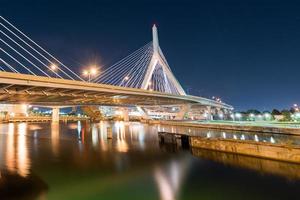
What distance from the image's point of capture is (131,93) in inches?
1590

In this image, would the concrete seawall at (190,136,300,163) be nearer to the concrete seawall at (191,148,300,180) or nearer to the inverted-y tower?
the concrete seawall at (191,148,300,180)

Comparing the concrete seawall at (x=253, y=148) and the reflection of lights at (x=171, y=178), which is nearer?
the reflection of lights at (x=171, y=178)

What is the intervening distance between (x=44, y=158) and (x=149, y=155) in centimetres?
1024

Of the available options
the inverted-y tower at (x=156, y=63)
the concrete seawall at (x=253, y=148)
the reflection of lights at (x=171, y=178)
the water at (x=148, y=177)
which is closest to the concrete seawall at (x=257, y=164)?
the water at (x=148, y=177)

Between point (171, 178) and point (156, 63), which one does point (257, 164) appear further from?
point (156, 63)

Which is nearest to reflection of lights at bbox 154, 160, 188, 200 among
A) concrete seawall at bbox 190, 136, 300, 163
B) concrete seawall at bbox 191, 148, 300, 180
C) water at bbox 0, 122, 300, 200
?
water at bbox 0, 122, 300, 200

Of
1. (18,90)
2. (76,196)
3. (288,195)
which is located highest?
(18,90)

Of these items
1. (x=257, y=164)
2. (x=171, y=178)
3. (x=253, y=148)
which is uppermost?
(x=253, y=148)

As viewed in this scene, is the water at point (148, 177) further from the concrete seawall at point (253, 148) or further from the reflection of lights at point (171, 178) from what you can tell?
the concrete seawall at point (253, 148)

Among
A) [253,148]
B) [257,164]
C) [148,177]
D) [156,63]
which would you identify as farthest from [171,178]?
[156,63]

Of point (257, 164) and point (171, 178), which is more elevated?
point (257, 164)

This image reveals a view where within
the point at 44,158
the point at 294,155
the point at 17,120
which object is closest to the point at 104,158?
the point at 44,158

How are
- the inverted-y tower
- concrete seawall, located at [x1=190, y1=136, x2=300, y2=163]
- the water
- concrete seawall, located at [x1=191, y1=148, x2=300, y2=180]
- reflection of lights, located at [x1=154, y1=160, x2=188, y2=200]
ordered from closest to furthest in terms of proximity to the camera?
the water
reflection of lights, located at [x1=154, y1=160, x2=188, y2=200]
concrete seawall, located at [x1=191, y1=148, x2=300, y2=180]
concrete seawall, located at [x1=190, y1=136, x2=300, y2=163]
the inverted-y tower

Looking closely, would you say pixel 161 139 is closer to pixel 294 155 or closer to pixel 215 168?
pixel 215 168
